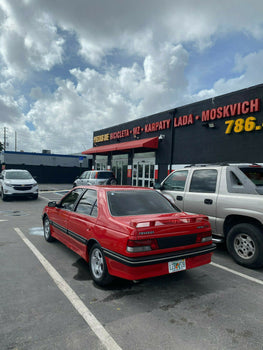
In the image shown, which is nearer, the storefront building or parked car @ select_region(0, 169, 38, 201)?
the storefront building

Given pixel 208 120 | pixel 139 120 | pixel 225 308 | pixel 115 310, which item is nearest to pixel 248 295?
pixel 225 308

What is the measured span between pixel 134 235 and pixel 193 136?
482 inches

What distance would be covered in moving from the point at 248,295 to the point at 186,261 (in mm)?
1038

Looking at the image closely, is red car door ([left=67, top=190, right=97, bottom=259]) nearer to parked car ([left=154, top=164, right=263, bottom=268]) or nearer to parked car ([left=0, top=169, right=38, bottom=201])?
parked car ([left=154, top=164, right=263, bottom=268])

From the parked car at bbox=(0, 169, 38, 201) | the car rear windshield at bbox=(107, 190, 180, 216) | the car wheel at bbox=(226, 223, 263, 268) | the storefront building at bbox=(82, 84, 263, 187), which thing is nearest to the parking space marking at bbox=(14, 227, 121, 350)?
the car rear windshield at bbox=(107, 190, 180, 216)

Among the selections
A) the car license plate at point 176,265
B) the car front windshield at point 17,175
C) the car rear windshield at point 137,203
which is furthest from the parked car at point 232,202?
the car front windshield at point 17,175

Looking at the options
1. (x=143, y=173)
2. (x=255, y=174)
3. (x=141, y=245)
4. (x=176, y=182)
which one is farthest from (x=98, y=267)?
(x=143, y=173)

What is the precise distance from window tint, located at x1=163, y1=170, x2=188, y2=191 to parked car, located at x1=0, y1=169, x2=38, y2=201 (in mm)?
9573

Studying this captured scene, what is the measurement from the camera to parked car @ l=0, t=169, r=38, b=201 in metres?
13.1

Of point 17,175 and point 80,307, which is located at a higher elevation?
point 17,175

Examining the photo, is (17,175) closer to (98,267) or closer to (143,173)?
(143,173)

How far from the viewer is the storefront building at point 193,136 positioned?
11414 millimetres

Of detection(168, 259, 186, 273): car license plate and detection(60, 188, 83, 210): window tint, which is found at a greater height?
detection(60, 188, 83, 210): window tint

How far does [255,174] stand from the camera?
5172 mm
